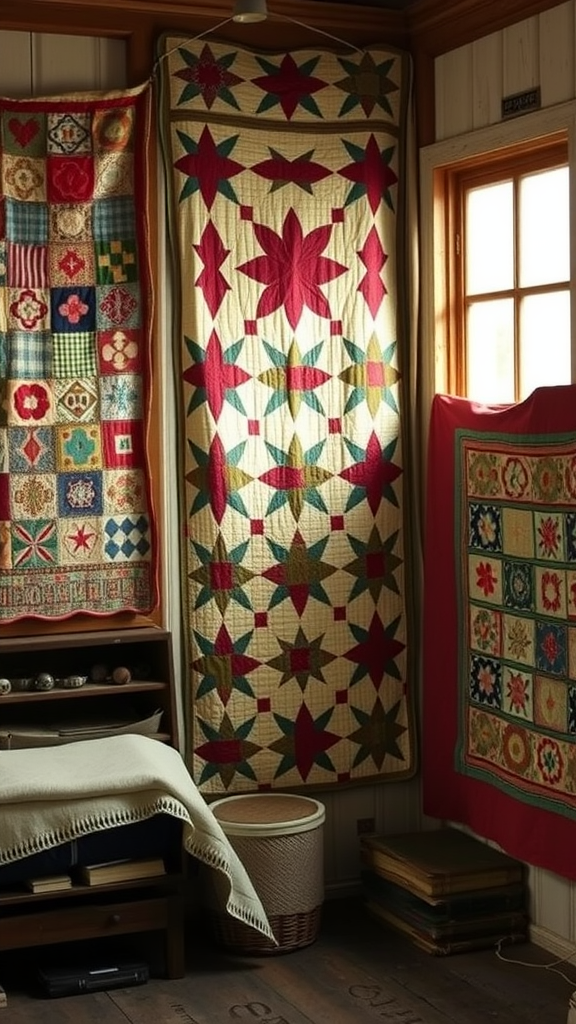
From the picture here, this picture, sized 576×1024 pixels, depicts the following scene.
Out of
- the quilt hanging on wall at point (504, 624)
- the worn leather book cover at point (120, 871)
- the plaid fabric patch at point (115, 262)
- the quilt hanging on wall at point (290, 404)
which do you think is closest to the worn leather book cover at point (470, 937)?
the quilt hanging on wall at point (504, 624)

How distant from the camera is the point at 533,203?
4230 millimetres

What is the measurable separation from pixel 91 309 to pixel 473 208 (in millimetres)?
1202

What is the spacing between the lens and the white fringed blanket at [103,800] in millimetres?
3732

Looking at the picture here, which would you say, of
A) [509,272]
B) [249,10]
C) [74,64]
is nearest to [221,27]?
[74,64]

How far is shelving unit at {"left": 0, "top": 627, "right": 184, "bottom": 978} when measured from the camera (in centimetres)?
390

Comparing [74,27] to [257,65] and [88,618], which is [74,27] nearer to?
[257,65]

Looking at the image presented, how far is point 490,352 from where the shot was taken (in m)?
4.46

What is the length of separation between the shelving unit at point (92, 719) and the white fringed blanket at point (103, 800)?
0.15 metres

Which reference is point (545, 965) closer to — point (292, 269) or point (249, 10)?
point (292, 269)

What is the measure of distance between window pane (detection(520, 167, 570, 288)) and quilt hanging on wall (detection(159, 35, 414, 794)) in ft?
1.68

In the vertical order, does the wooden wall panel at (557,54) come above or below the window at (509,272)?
above

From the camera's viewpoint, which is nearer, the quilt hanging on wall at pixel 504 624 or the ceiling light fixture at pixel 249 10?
the ceiling light fixture at pixel 249 10

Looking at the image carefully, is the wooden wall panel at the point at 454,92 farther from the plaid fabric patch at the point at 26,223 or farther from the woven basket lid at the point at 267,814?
the woven basket lid at the point at 267,814

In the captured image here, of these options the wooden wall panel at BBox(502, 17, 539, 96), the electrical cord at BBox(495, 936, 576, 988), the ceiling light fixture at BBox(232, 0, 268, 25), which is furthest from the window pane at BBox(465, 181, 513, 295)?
the electrical cord at BBox(495, 936, 576, 988)
